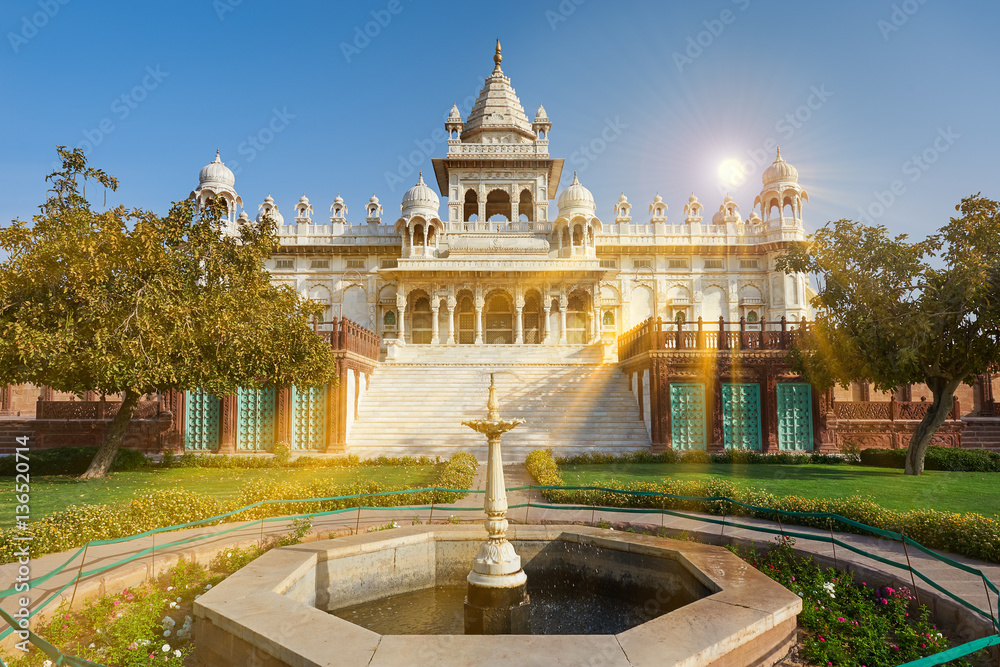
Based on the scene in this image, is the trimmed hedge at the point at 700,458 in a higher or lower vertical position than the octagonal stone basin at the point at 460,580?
lower

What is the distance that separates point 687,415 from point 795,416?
328 cm

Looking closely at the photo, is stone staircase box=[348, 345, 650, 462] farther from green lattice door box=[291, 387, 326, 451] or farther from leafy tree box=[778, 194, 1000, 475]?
leafy tree box=[778, 194, 1000, 475]

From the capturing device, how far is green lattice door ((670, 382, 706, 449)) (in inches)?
714

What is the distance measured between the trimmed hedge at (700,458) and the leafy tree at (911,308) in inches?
103

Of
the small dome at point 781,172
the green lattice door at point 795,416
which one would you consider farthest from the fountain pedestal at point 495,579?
the small dome at point 781,172

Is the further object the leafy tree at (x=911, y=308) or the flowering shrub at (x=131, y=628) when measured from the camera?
the leafy tree at (x=911, y=308)

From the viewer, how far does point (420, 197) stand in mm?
34438

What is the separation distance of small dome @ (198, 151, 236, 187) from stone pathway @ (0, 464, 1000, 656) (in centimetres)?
3330

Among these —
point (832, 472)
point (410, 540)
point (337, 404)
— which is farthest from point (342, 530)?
point (832, 472)

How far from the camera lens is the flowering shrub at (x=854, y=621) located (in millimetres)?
4605

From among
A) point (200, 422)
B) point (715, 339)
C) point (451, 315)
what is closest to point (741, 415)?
point (715, 339)

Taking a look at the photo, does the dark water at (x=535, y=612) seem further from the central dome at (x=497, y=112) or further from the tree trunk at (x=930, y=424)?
the central dome at (x=497, y=112)

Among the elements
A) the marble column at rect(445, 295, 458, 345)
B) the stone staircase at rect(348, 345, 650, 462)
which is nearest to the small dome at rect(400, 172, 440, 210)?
the marble column at rect(445, 295, 458, 345)

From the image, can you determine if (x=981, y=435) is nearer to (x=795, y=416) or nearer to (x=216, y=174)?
(x=795, y=416)
